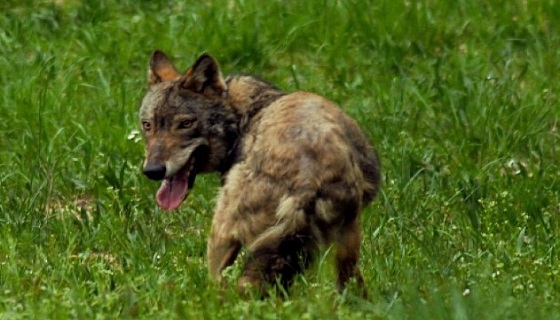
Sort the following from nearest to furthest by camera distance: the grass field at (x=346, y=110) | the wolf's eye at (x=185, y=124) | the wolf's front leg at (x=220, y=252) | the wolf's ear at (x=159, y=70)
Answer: the grass field at (x=346, y=110) → the wolf's front leg at (x=220, y=252) → the wolf's eye at (x=185, y=124) → the wolf's ear at (x=159, y=70)

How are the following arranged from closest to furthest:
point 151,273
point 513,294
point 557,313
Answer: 1. point 557,313
2. point 513,294
3. point 151,273

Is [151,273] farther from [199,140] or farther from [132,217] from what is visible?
[132,217]

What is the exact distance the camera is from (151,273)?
7918 mm

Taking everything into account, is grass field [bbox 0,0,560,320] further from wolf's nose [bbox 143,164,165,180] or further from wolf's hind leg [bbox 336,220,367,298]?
wolf's nose [bbox 143,164,165,180]

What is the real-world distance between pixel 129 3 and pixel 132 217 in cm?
386

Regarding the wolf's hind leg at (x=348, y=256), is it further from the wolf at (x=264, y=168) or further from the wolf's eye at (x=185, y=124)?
the wolf's eye at (x=185, y=124)

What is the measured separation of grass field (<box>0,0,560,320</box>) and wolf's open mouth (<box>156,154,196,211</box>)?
0.30 metres

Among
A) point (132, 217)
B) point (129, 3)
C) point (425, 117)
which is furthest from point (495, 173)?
point (129, 3)

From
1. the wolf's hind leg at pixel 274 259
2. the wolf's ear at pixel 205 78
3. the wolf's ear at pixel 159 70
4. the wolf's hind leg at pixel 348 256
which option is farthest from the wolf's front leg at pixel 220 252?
the wolf's ear at pixel 159 70

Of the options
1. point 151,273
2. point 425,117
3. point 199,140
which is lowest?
point 425,117

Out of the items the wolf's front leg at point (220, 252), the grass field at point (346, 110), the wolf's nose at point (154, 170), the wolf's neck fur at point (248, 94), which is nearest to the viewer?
the grass field at point (346, 110)

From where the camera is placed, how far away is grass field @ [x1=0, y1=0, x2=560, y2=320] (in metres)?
7.30

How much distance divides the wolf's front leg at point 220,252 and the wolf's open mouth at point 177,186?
580 millimetres

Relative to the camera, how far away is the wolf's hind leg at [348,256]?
7406 millimetres
